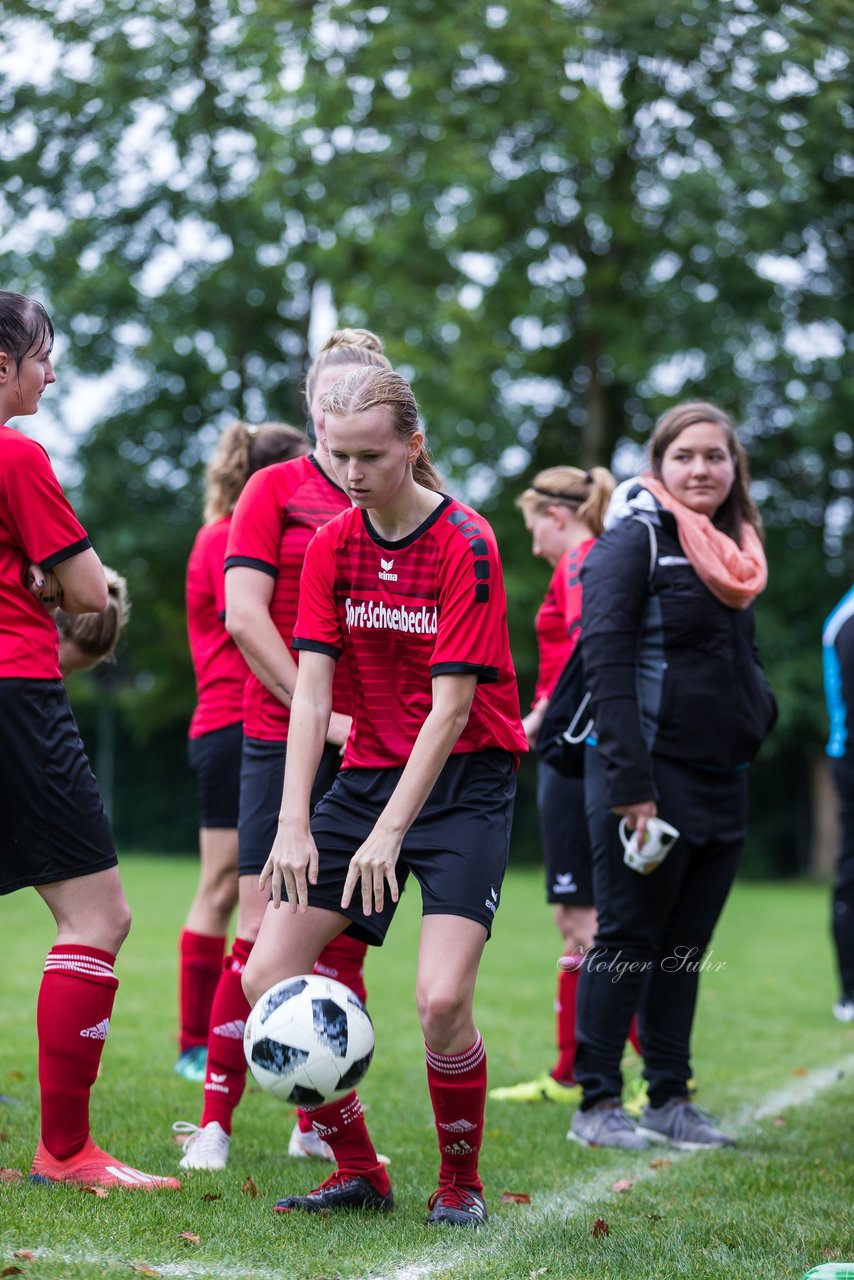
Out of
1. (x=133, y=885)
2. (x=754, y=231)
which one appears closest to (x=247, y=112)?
(x=754, y=231)

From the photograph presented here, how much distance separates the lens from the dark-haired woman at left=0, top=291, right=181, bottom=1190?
3.99 m

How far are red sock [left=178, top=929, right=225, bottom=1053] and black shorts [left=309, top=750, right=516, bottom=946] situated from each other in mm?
2047

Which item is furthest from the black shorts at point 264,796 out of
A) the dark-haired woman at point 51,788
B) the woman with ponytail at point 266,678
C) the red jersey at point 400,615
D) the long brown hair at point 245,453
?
the long brown hair at point 245,453

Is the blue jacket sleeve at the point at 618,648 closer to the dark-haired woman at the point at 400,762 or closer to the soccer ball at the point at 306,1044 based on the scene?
the dark-haired woman at the point at 400,762

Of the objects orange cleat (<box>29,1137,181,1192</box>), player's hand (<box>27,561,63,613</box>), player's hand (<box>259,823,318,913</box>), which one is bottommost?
orange cleat (<box>29,1137,181,1192</box>)

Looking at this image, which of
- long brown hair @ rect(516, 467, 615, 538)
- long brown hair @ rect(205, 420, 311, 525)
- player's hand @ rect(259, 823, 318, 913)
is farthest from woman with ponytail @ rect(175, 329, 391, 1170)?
long brown hair @ rect(516, 467, 615, 538)

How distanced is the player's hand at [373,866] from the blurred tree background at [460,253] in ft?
59.1

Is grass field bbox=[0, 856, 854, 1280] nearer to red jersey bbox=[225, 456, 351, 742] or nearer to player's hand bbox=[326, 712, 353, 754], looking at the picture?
player's hand bbox=[326, 712, 353, 754]

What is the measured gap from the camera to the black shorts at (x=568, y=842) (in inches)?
239

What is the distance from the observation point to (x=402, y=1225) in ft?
12.9

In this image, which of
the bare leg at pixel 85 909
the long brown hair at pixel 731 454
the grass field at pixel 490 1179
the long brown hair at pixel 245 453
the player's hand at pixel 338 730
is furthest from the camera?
the long brown hair at pixel 245 453

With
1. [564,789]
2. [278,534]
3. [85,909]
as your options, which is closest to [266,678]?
[278,534]

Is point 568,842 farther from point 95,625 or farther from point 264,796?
point 95,625

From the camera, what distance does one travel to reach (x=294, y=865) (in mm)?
3877
